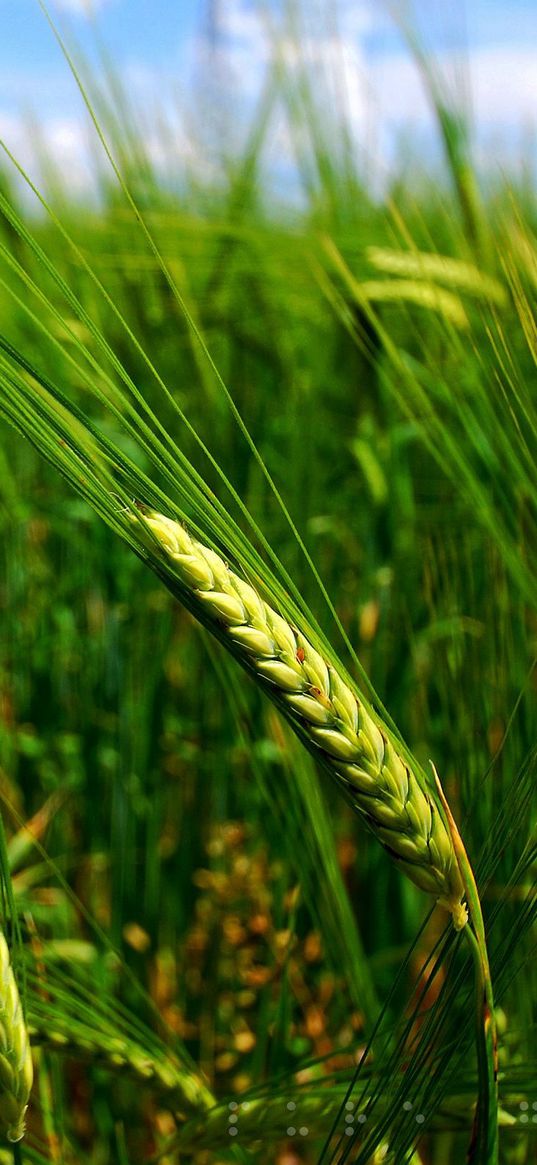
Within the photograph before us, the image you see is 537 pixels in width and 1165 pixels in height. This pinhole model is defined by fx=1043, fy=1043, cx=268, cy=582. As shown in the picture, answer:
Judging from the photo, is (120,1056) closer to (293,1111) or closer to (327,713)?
(293,1111)

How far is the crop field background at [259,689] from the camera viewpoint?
0.59 meters

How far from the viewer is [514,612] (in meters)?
0.74

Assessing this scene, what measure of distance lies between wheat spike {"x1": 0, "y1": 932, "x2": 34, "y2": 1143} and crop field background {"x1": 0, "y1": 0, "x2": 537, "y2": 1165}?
45 millimetres

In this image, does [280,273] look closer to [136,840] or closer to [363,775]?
[136,840]

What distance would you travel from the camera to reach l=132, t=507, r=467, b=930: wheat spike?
0.38m

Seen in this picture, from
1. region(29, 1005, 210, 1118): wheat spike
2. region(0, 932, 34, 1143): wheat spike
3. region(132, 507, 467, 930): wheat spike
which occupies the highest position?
region(132, 507, 467, 930): wheat spike

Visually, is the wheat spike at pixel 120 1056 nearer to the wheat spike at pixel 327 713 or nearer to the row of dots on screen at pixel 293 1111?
the row of dots on screen at pixel 293 1111

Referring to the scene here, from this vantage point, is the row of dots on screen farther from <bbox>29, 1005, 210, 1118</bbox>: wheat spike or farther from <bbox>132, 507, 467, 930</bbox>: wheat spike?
<bbox>132, 507, 467, 930</bbox>: wheat spike

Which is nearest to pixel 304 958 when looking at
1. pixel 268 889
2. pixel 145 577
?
pixel 268 889

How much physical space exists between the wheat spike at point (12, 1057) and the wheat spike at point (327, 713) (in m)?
0.15

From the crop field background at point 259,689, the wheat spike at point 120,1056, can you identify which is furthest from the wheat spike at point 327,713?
the wheat spike at point 120,1056

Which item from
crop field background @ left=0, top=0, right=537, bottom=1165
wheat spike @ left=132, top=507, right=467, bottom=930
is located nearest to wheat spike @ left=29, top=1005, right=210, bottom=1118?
crop field background @ left=0, top=0, right=537, bottom=1165

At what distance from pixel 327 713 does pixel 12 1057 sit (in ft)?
0.58

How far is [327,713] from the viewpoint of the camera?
1.27 ft
